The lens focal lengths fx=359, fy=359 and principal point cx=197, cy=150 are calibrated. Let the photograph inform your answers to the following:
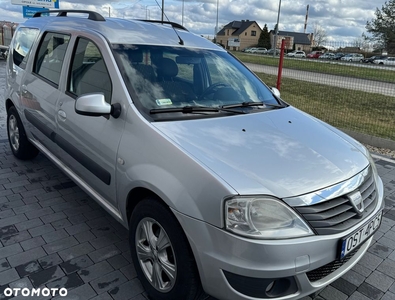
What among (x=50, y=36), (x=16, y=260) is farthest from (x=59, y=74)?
(x=16, y=260)

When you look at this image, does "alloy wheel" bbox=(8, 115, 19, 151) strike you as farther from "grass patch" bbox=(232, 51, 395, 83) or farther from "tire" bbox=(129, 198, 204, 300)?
"grass patch" bbox=(232, 51, 395, 83)

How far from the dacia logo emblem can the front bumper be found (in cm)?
22

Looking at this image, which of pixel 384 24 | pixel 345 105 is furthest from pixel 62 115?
pixel 384 24

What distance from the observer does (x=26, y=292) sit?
2.43 metres

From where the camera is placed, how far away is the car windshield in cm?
265

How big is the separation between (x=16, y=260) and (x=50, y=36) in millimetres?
2368

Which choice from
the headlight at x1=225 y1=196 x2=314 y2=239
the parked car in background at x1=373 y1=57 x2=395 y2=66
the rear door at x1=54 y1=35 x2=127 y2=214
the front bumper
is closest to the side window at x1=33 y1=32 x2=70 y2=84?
the rear door at x1=54 y1=35 x2=127 y2=214

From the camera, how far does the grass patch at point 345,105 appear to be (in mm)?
7572

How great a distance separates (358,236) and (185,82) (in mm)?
1747

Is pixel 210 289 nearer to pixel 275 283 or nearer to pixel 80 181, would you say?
pixel 275 283

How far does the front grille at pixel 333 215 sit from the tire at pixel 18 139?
12.4 feet

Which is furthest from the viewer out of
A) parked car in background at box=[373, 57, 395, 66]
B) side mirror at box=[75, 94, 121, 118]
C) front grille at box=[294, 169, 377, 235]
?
parked car in background at box=[373, 57, 395, 66]

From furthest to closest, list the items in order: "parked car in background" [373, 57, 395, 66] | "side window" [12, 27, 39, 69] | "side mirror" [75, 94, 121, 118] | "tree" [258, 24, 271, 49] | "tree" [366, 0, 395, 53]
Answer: "tree" [258, 24, 271, 49] → "tree" [366, 0, 395, 53] → "parked car in background" [373, 57, 395, 66] → "side window" [12, 27, 39, 69] → "side mirror" [75, 94, 121, 118]

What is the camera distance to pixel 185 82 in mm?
3010
